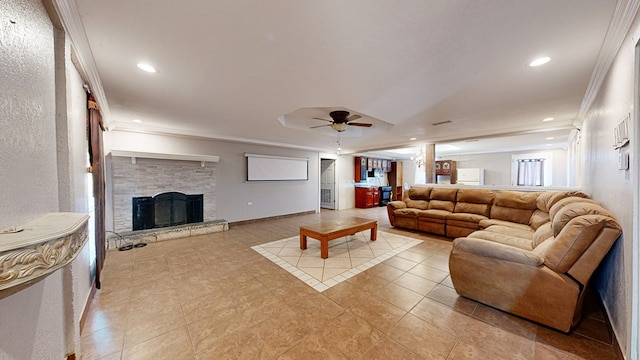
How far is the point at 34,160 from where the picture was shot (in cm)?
115

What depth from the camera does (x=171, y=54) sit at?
1.96 m

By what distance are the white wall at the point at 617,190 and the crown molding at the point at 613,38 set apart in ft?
0.18

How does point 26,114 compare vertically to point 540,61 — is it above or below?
below

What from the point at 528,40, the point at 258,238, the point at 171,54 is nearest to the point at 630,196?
the point at 528,40

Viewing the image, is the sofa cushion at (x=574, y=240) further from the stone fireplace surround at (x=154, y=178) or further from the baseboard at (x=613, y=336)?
the stone fireplace surround at (x=154, y=178)

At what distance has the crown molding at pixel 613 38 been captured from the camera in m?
1.42

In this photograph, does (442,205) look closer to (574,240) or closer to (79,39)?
(574,240)

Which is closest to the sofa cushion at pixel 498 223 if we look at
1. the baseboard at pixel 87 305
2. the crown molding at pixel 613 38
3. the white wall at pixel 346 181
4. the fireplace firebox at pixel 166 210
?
the crown molding at pixel 613 38

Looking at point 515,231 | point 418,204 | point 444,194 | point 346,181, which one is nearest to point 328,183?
point 346,181

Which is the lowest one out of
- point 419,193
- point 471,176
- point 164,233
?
point 164,233

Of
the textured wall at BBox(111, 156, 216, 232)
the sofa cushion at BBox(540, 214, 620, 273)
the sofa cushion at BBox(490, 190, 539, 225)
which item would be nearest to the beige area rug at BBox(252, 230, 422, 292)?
the sofa cushion at BBox(490, 190, 539, 225)

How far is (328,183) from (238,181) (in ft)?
12.5

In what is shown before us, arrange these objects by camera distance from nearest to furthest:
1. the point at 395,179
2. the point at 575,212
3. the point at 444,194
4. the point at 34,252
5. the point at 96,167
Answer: the point at 34,252
the point at 575,212
the point at 96,167
the point at 444,194
the point at 395,179

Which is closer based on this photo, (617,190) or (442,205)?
(617,190)
